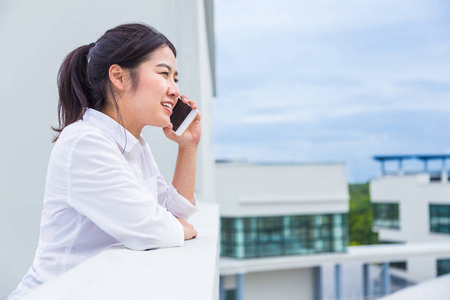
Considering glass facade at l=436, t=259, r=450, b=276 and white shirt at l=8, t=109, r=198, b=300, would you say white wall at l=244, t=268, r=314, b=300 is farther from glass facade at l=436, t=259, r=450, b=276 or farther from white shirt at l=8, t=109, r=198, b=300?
white shirt at l=8, t=109, r=198, b=300

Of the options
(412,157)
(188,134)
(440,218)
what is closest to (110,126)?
(188,134)

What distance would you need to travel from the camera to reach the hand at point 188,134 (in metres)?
1.54

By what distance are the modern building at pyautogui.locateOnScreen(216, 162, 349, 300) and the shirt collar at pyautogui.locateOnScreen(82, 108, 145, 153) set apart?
1615 centimetres

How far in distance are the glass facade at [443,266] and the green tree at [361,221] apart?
50.3ft

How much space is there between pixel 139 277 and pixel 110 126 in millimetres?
550

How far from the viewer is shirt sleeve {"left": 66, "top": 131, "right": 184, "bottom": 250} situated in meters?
1.00

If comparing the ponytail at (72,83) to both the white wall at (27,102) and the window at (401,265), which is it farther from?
the window at (401,265)

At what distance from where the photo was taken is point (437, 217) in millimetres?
23312

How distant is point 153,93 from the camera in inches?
48.9

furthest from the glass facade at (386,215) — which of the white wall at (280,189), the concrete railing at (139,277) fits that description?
the concrete railing at (139,277)

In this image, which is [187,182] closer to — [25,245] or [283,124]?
[25,245]

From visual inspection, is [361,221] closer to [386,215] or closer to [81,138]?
[386,215]

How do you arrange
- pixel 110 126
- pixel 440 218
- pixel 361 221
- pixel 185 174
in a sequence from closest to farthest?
pixel 110 126 → pixel 185 174 → pixel 440 218 → pixel 361 221

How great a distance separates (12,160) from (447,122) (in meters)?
62.9
